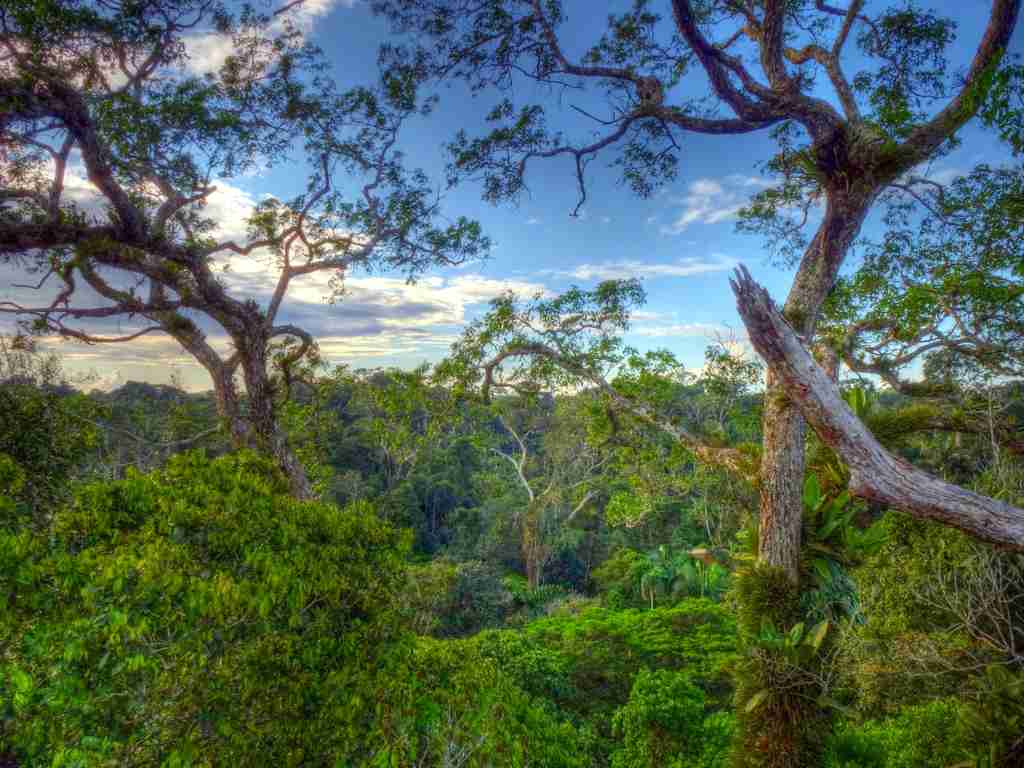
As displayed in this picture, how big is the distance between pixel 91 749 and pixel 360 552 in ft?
4.63

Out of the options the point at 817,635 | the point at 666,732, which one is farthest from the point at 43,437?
the point at 666,732

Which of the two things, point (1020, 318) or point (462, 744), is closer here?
point (462, 744)

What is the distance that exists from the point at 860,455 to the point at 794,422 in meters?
1.54

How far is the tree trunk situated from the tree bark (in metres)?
1.36

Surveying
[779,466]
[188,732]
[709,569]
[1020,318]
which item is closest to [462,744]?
[188,732]

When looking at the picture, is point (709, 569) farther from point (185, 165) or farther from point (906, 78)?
point (185, 165)

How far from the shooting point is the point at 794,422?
4.07 metres

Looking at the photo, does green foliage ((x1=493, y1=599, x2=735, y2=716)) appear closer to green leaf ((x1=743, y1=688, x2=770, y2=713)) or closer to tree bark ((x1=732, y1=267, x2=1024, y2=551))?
green leaf ((x1=743, y1=688, x2=770, y2=713))

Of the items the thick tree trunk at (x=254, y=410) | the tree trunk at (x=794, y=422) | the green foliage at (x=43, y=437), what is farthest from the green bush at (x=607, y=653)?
the green foliage at (x=43, y=437)

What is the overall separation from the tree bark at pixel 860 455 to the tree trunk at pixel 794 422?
1356 mm

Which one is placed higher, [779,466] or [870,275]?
[870,275]

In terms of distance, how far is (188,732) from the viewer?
1901 mm

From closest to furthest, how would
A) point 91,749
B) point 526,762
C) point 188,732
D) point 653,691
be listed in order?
point 91,749 < point 188,732 < point 526,762 < point 653,691

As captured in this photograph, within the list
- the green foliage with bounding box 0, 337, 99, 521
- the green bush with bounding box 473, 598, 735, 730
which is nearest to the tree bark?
the green foliage with bounding box 0, 337, 99, 521
